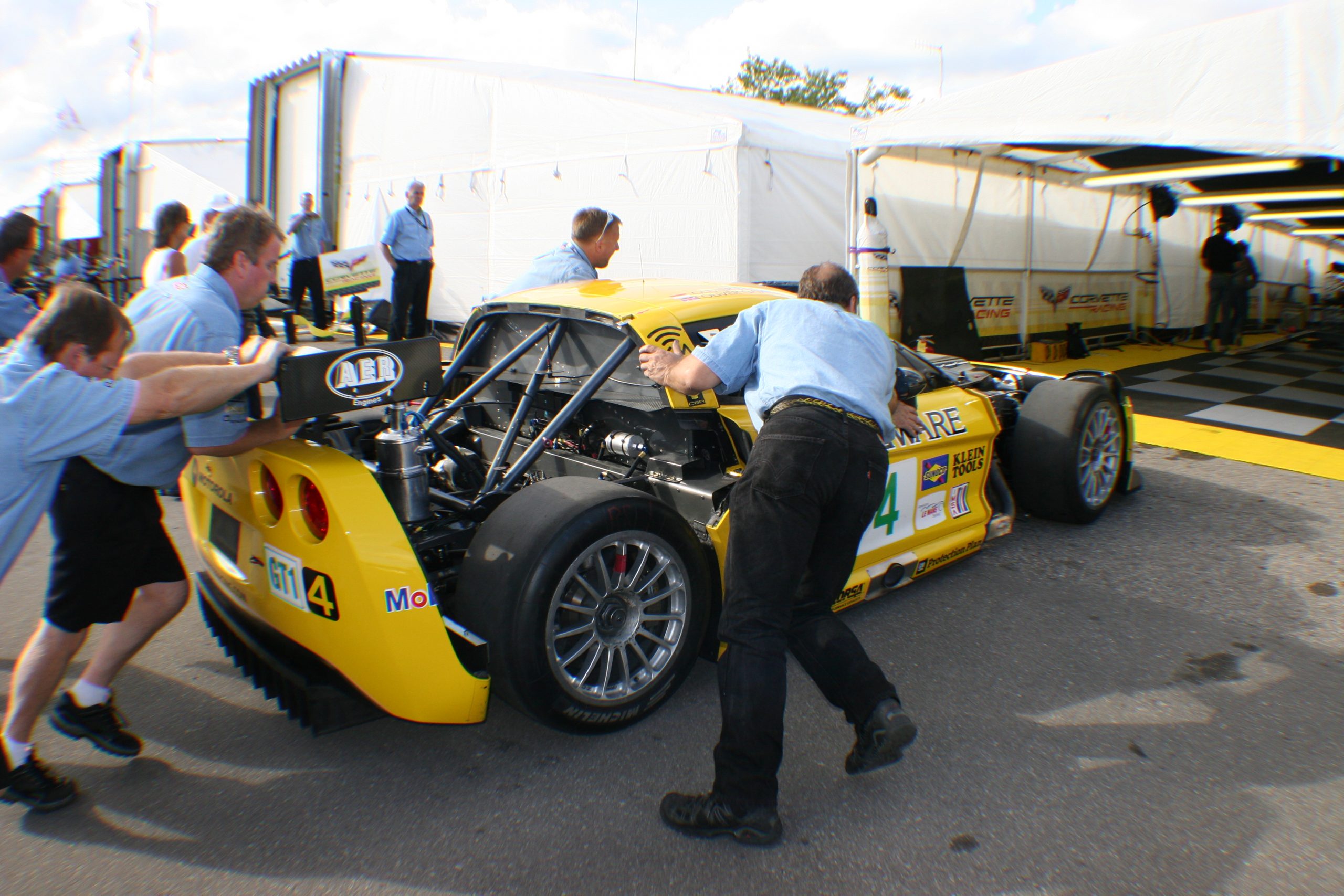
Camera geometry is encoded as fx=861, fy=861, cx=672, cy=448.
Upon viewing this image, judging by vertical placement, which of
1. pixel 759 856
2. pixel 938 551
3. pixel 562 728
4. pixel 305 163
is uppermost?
pixel 305 163

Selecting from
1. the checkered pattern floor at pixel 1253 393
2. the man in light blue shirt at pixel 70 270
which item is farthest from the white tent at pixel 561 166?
the checkered pattern floor at pixel 1253 393

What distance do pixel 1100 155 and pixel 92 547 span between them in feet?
42.8

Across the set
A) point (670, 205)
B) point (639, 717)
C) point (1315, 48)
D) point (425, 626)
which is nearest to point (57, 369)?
point (425, 626)

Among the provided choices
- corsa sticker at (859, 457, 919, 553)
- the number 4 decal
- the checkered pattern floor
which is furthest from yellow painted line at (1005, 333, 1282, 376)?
the number 4 decal

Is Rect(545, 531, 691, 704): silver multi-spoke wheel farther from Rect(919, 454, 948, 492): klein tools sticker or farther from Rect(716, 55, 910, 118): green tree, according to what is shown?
Rect(716, 55, 910, 118): green tree

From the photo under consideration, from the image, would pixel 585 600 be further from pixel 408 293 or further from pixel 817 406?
pixel 408 293

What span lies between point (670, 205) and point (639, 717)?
30.3 ft

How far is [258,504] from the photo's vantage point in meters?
2.60

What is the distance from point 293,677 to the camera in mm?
2414

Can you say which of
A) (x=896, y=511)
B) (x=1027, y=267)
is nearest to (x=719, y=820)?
(x=896, y=511)

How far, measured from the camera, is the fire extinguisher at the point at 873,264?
32.6 ft

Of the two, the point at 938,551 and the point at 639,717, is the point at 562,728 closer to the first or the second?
the point at 639,717

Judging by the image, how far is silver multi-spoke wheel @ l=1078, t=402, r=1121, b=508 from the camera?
467cm

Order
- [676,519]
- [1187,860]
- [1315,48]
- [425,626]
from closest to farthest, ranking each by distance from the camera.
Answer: [1187,860] → [425,626] → [676,519] → [1315,48]
